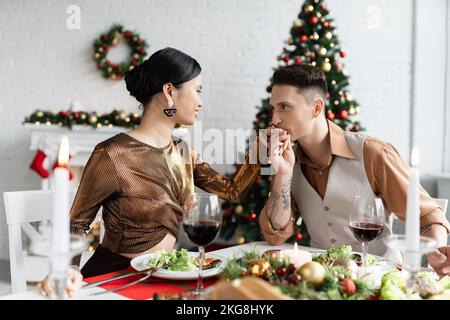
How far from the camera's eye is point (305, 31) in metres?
3.64

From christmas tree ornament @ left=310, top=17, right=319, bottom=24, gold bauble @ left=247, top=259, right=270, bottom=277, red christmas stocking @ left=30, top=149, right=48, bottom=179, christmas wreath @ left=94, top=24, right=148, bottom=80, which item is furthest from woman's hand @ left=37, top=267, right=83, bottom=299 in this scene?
christmas wreath @ left=94, top=24, right=148, bottom=80

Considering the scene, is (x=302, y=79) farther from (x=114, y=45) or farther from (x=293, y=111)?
(x=114, y=45)

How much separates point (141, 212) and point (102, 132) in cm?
255

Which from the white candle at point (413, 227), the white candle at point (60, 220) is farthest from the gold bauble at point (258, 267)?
the white candle at point (60, 220)

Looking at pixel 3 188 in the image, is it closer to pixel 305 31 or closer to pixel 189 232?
pixel 305 31

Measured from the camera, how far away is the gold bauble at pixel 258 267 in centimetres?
113

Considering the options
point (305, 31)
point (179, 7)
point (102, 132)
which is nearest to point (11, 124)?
point (102, 132)

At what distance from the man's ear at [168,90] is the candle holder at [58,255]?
1.10 m

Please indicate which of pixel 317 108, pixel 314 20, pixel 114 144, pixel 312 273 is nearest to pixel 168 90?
pixel 114 144

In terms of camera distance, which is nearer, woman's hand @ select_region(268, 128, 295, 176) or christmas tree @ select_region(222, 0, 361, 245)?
woman's hand @ select_region(268, 128, 295, 176)

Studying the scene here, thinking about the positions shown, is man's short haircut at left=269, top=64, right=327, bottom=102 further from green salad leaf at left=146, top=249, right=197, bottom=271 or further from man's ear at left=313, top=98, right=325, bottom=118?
green salad leaf at left=146, top=249, right=197, bottom=271

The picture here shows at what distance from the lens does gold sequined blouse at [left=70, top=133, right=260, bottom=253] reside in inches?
70.9

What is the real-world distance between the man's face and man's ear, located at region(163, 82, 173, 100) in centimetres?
53

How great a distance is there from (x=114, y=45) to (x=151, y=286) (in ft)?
12.3
